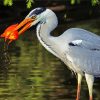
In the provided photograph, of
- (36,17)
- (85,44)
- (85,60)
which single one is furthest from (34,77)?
(36,17)

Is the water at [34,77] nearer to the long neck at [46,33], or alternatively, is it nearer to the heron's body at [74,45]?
the heron's body at [74,45]

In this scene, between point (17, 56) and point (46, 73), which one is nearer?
point (46, 73)

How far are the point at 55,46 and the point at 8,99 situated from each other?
2.17 metres

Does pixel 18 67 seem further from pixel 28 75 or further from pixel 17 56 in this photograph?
pixel 17 56

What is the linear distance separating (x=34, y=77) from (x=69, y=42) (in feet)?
15.9

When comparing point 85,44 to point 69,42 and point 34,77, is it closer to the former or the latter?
point 69,42

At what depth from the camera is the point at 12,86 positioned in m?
14.5

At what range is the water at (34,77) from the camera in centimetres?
1335

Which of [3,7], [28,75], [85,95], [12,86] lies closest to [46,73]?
[28,75]

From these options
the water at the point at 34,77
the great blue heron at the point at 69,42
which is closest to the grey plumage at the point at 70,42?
the great blue heron at the point at 69,42

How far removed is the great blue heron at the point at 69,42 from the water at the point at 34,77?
185cm

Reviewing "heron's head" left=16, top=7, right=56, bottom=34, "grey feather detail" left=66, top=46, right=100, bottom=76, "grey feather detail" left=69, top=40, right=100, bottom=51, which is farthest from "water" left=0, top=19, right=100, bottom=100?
"heron's head" left=16, top=7, right=56, bottom=34

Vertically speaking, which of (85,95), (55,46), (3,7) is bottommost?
(85,95)

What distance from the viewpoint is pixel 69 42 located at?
11.0 metres
